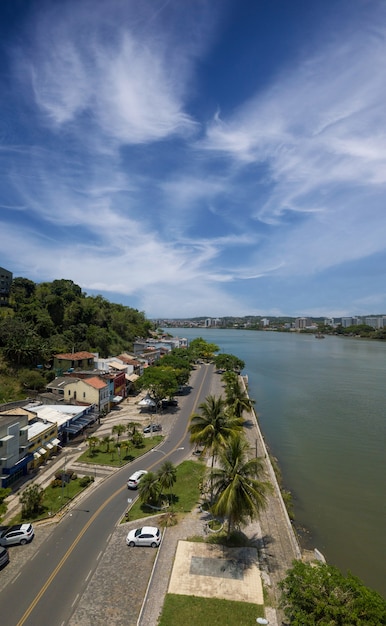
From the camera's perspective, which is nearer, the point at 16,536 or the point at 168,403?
the point at 16,536

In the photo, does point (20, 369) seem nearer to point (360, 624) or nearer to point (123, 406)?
point (123, 406)

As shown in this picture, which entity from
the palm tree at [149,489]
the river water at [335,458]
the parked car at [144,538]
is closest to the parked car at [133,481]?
the palm tree at [149,489]

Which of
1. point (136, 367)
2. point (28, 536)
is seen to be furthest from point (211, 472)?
point (136, 367)

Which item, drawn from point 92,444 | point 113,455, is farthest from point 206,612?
point 92,444

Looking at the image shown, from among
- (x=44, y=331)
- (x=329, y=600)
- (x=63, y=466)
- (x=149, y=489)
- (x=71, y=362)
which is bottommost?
(x=63, y=466)

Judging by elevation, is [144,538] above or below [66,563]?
above

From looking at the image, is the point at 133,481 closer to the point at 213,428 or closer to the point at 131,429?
the point at 213,428
